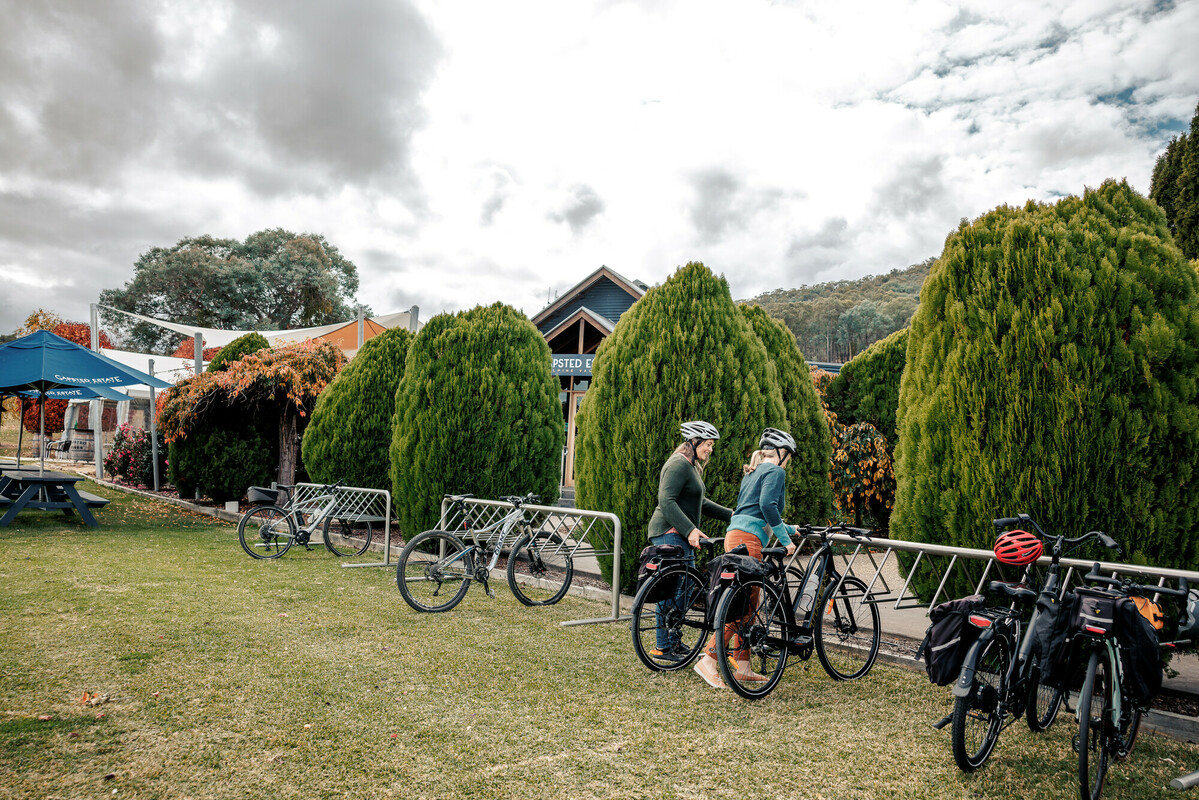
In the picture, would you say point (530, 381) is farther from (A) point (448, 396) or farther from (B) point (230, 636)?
(B) point (230, 636)

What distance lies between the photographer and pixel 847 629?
4883mm

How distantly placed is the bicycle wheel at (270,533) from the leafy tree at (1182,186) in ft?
60.0

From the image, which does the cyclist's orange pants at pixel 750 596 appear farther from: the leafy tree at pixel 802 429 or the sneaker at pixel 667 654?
the leafy tree at pixel 802 429

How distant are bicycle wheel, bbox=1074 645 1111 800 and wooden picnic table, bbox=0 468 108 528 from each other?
12603 mm

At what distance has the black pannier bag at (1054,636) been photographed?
10.6 feet

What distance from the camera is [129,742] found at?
128 inches

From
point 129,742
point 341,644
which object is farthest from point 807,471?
point 129,742

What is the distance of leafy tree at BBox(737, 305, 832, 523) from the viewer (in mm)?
7962

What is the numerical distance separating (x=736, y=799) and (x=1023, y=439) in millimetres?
2896

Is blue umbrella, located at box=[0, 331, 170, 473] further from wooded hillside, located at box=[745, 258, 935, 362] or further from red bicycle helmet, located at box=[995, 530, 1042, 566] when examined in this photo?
wooded hillside, located at box=[745, 258, 935, 362]

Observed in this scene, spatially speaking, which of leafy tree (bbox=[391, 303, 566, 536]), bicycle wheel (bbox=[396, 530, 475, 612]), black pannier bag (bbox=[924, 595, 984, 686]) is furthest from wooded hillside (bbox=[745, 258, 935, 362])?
black pannier bag (bbox=[924, 595, 984, 686])

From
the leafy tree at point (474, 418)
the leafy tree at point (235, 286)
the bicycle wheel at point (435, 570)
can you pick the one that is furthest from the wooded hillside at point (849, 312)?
the bicycle wheel at point (435, 570)

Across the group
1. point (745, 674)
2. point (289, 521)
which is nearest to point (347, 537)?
point (289, 521)

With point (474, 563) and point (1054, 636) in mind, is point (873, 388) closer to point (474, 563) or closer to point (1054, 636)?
point (474, 563)
